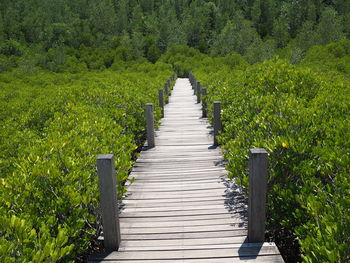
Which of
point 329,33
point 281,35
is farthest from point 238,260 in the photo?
point 281,35

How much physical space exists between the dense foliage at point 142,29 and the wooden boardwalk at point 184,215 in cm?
4032

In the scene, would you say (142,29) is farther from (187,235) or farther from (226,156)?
Answer: (187,235)

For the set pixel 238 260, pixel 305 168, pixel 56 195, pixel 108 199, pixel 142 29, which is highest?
pixel 142 29

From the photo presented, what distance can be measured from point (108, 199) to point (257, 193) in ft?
5.17

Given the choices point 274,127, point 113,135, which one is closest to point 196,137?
point 113,135

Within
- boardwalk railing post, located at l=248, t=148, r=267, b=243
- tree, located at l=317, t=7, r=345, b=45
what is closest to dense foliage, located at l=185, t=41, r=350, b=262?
boardwalk railing post, located at l=248, t=148, r=267, b=243

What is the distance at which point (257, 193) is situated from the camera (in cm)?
326

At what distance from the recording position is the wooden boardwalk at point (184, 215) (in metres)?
3.40

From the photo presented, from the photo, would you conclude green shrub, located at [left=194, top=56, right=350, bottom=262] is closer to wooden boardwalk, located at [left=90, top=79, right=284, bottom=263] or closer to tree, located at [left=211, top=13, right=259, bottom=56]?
wooden boardwalk, located at [left=90, top=79, right=284, bottom=263]

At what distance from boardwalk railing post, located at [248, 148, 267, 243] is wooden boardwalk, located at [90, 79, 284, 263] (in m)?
0.16

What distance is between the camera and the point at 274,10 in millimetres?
82500

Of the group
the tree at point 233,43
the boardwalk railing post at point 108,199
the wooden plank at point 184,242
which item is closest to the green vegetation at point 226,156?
the boardwalk railing post at point 108,199

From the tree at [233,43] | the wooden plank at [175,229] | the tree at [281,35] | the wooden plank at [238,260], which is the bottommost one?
the wooden plank at [238,260]

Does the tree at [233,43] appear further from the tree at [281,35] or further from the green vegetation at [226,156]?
the green vegetation at [226,156]
